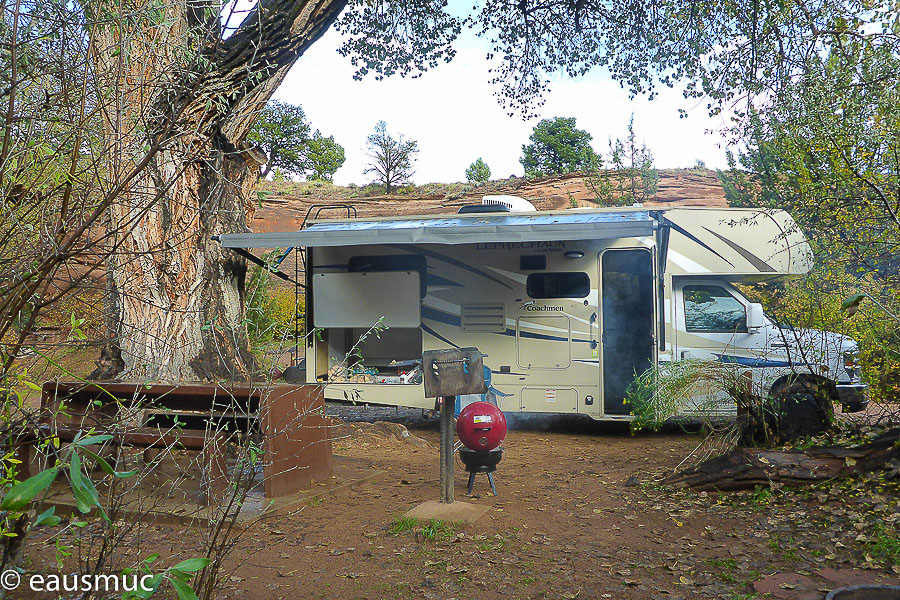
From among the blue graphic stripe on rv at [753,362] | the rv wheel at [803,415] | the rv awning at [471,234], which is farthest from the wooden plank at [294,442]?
the blue graphic stripe on rv at [753,362]

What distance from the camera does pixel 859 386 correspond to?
8773mm

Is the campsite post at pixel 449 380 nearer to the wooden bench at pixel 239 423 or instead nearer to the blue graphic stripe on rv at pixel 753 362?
the wooden bench at pixel 239 423

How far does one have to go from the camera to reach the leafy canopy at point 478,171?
48312 millimetres

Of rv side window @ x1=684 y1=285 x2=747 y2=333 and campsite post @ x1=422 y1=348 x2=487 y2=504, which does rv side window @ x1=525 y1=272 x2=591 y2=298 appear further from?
campsite post @ x1=422 y1=348 x2=487 y2=504

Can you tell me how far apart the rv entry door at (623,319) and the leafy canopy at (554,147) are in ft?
132

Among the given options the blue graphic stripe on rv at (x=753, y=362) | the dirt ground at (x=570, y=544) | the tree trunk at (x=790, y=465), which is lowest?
the dirt ground at (x=570, y=544)

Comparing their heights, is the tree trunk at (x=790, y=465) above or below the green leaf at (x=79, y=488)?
below

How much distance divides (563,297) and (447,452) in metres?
4.34

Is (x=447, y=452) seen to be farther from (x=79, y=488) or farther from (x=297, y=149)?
(x=297, y=149)

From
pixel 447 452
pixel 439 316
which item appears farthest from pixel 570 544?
A: pixel 439 316

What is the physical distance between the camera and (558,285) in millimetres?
9789

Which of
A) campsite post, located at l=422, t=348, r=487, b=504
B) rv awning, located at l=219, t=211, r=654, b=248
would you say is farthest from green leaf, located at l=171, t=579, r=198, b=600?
rv awning, located at l=219, t=211, r=654, b=248

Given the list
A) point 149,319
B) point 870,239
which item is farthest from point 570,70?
point 149,319

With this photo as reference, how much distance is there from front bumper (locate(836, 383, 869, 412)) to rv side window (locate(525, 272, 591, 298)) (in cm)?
321
